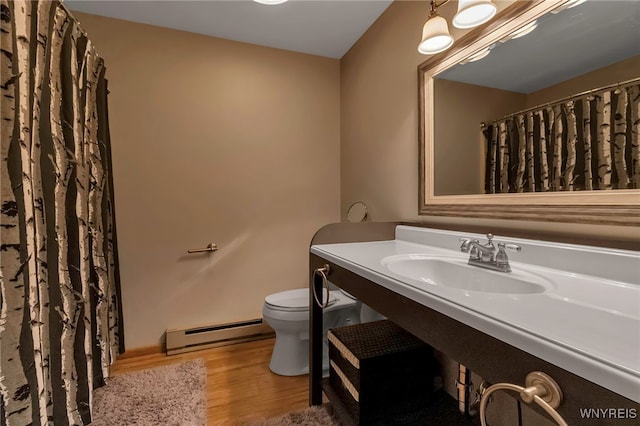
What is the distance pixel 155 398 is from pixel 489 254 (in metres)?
1.70

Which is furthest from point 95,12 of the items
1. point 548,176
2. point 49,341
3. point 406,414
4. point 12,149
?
point 406,414

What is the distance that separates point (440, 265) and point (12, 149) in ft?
4.91

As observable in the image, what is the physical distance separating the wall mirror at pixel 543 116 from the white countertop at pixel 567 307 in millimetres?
145

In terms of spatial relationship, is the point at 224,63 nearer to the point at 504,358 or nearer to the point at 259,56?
the point at 259,56

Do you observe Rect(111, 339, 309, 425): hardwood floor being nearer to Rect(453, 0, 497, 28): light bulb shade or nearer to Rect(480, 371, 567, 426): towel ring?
Rect(480, 371, 567, 426): towel ring

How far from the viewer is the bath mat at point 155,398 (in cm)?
137

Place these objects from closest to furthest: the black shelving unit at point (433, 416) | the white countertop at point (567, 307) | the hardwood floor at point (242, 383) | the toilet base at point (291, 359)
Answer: the white countertop at point (567, 307)
the black shelving unit at point (433, 416)
the hardwood floor at point (242, 383)
the toilet base at point (291, 359)

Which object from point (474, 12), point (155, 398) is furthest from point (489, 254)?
point (155, 398)

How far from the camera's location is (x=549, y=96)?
100 cm

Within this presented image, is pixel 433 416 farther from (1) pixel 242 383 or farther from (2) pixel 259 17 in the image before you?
(2) pixel 259 17

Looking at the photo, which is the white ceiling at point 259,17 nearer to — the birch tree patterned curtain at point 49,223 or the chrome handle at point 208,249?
the birch tree patterned curtain at point 49,223

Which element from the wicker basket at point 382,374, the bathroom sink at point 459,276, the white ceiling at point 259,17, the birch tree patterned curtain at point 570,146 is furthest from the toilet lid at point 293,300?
the white ceiling at point 259,17

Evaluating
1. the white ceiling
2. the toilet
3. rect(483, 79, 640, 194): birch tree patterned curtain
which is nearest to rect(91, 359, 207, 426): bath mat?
the toilet

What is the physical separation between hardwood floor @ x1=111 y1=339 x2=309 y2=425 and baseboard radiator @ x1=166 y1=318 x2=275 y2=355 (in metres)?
0.04
